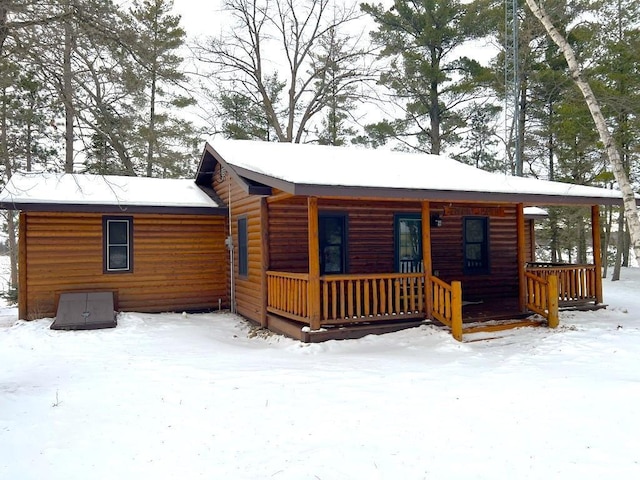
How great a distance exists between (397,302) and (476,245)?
4637mm

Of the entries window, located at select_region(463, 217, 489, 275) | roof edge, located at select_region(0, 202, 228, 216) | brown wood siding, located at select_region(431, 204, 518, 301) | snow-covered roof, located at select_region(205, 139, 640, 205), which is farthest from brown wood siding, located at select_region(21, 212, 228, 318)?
window, located at select_region(463, 217, 489, 275)

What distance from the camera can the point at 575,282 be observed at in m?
11.0

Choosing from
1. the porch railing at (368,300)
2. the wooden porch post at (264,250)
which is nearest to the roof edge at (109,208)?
the wooden porch post at (264,250)

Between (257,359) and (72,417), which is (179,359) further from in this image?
(72,417)

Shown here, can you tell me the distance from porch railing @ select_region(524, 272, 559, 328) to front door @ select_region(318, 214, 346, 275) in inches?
155

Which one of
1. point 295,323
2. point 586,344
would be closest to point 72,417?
point 295,323

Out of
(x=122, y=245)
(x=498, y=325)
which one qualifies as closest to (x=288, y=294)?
(x=498, y=325)

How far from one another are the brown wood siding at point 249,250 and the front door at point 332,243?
1445 mm

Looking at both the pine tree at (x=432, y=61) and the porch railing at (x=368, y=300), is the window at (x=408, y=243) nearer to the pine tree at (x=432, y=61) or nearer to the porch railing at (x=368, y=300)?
the porch railing at (x=368, y=300)

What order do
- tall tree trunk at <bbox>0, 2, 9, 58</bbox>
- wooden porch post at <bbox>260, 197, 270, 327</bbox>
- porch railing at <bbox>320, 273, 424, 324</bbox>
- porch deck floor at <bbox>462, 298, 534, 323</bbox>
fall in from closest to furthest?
tall tree trunk at <bbox>0, 2, 9, 58</bbox>
porch railing at <bbox>320, 273, 424, 324</bbox>
porch deck floor at <bbox>462, 298, 534, 323</bbox>
wooden porch post at <bbox>260, 197, 270, 327</bbox>

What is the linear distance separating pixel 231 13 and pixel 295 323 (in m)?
19.6

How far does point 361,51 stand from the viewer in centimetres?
2292

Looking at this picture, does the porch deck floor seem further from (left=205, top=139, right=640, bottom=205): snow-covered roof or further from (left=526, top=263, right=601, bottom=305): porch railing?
(left=205, top=139, right=640, bottom=205): snow-covered roof

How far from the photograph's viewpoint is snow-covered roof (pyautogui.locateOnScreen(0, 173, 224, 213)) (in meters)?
10.4
